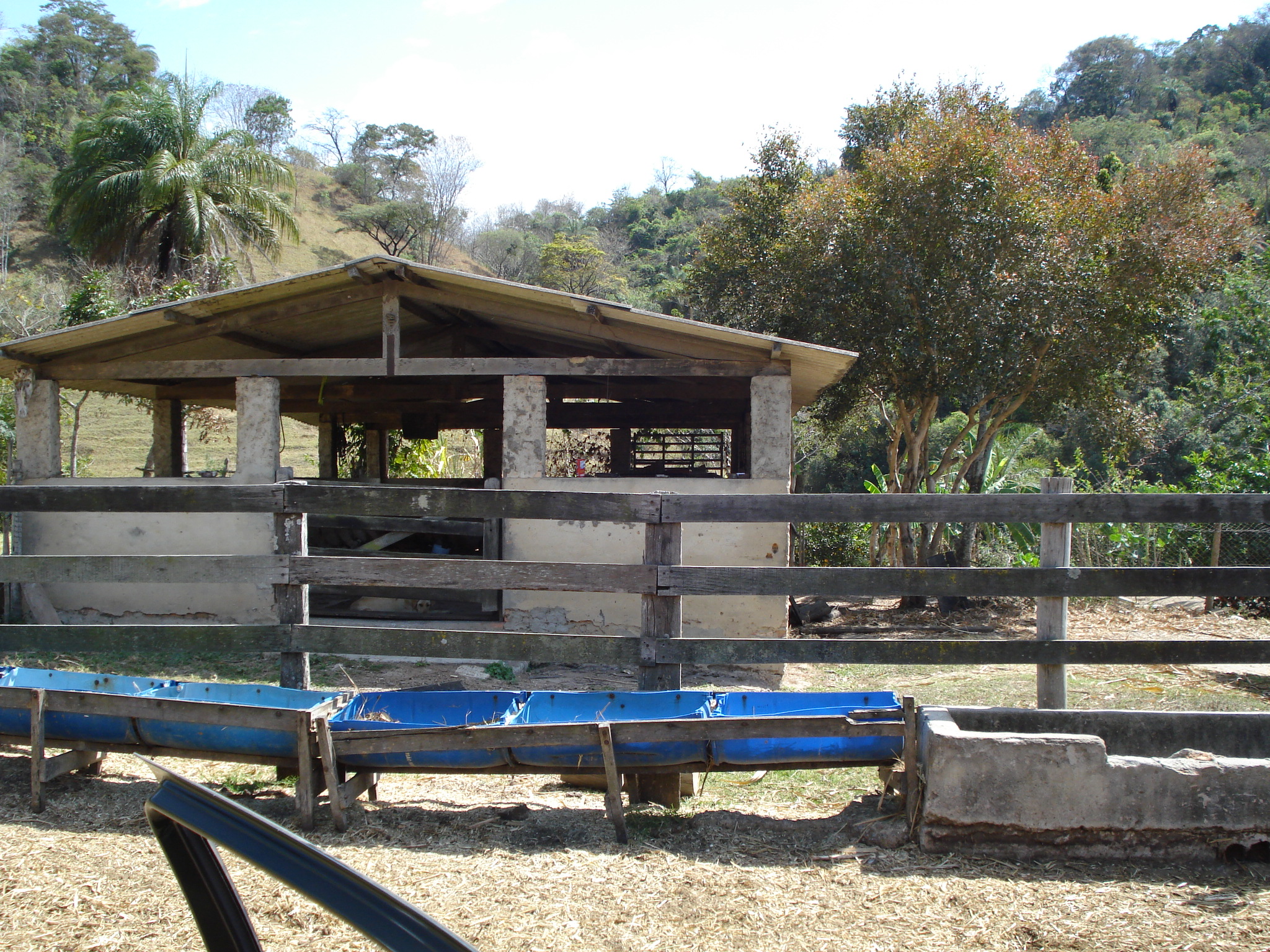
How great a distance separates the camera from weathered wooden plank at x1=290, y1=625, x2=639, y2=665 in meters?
4.52

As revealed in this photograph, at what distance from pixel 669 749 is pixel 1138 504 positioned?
2745 millimetres

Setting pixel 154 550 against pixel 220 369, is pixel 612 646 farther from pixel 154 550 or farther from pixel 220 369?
pixel 154 550

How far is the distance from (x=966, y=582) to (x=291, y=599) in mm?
3571

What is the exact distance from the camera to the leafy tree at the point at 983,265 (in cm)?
1108

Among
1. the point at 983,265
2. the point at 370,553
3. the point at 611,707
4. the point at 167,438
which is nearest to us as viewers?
the point at 611,707

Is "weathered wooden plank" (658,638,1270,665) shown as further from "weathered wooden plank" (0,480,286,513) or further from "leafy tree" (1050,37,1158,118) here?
"leafy tree" (1050,37,1158,118)

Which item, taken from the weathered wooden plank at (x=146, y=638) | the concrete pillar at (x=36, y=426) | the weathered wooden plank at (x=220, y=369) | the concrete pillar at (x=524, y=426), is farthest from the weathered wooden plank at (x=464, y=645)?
the concrete pillar at (x=36, y=426)

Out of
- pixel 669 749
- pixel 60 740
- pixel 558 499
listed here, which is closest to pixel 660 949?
pixel 669 749

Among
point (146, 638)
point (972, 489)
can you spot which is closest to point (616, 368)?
point (146, 638)

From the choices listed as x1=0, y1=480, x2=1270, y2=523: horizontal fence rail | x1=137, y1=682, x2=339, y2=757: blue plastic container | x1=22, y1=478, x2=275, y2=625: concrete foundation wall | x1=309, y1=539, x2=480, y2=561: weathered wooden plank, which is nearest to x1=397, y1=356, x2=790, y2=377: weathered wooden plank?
x1=309, y1=539, x2=480, y2=561: weathered wooden plank

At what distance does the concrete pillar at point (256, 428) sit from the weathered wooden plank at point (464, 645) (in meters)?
4.64

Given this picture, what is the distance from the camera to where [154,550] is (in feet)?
28.9

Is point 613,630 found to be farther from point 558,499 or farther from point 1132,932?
point 1132,932

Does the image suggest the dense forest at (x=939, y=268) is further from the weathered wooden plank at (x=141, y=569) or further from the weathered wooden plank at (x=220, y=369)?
the weathered wooden plank at (x=141, y=569)
